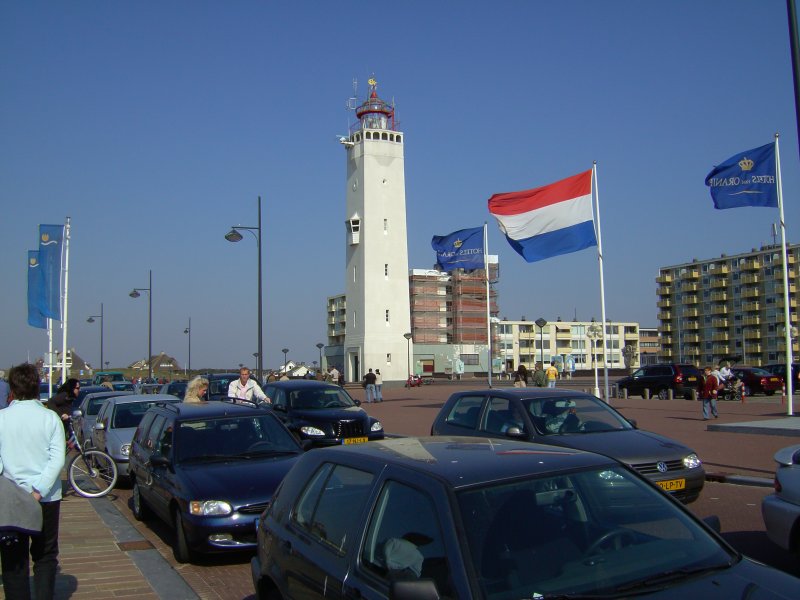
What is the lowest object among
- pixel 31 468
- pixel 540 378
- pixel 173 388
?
pixel 173 388

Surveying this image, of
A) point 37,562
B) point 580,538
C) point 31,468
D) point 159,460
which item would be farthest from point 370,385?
point 580,538

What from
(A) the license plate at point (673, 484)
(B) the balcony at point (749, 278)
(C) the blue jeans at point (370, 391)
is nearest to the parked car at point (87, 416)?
(A) the license plate at point (673, 484)

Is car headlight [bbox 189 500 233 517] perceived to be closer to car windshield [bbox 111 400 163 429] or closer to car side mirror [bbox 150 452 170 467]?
car side mirror [bbox 150 452 170 467]

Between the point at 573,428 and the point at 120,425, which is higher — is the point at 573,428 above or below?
above

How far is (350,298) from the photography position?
6719 centimetres

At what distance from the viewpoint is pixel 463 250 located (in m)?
35.3

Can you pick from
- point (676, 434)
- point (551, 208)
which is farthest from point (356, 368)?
point (676, 434)

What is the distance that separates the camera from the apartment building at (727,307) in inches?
4461

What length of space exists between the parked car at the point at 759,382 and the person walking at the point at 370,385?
1756 cm

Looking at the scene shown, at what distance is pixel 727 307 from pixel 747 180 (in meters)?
107

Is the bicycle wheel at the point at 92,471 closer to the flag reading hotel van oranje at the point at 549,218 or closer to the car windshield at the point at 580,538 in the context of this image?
the car windshield at the point at 580,538

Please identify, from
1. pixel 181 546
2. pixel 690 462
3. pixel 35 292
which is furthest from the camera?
pixel 35 292

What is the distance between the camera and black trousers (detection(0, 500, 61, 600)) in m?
5.55

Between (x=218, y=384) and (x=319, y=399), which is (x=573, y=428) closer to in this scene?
(x=319, y=399)
